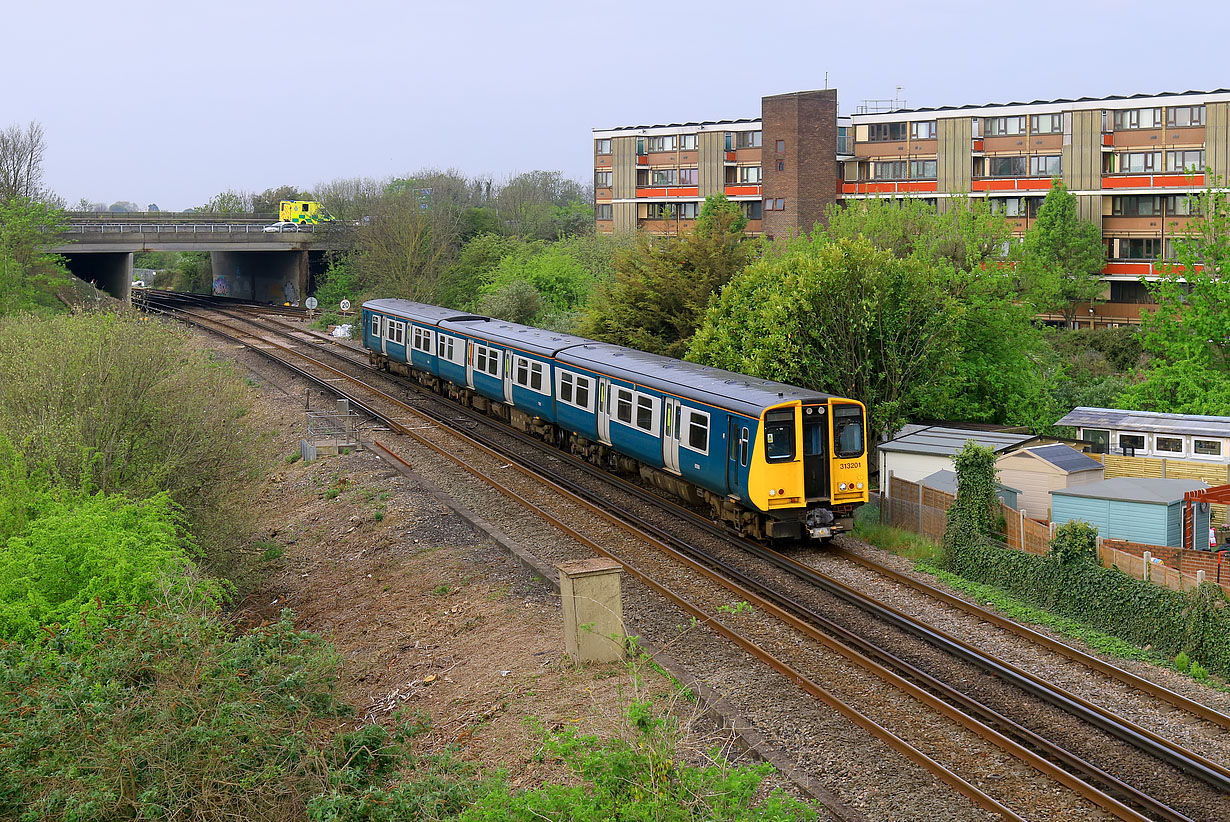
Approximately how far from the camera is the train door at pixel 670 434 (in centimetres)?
1895

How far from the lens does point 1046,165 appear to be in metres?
53.4

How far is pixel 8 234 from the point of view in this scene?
136 feet

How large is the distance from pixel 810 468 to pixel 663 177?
48834 mm

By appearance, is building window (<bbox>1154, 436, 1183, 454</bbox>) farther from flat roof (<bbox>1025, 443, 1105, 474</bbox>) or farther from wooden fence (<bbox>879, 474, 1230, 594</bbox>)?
wooden fence (<bbox>879, 474, 1230, 594</bbox>)

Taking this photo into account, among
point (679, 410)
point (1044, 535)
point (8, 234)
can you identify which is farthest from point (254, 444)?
point (8, 234)

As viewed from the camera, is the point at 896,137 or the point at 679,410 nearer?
the point at 679,410

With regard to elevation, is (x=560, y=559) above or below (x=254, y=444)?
below

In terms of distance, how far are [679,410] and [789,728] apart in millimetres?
8908

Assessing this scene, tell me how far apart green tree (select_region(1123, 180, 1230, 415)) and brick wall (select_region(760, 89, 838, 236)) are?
20.0m

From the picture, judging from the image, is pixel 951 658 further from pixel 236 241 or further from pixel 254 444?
pixel 236 241

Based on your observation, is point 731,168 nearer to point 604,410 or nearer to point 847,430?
point 604,410

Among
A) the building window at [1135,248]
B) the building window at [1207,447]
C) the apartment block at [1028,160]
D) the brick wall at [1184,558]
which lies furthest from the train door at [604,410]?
the building window at [1135,248]

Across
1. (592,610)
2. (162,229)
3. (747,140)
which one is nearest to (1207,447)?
(592,610)

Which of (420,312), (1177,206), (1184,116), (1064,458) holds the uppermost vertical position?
(1184,116)
